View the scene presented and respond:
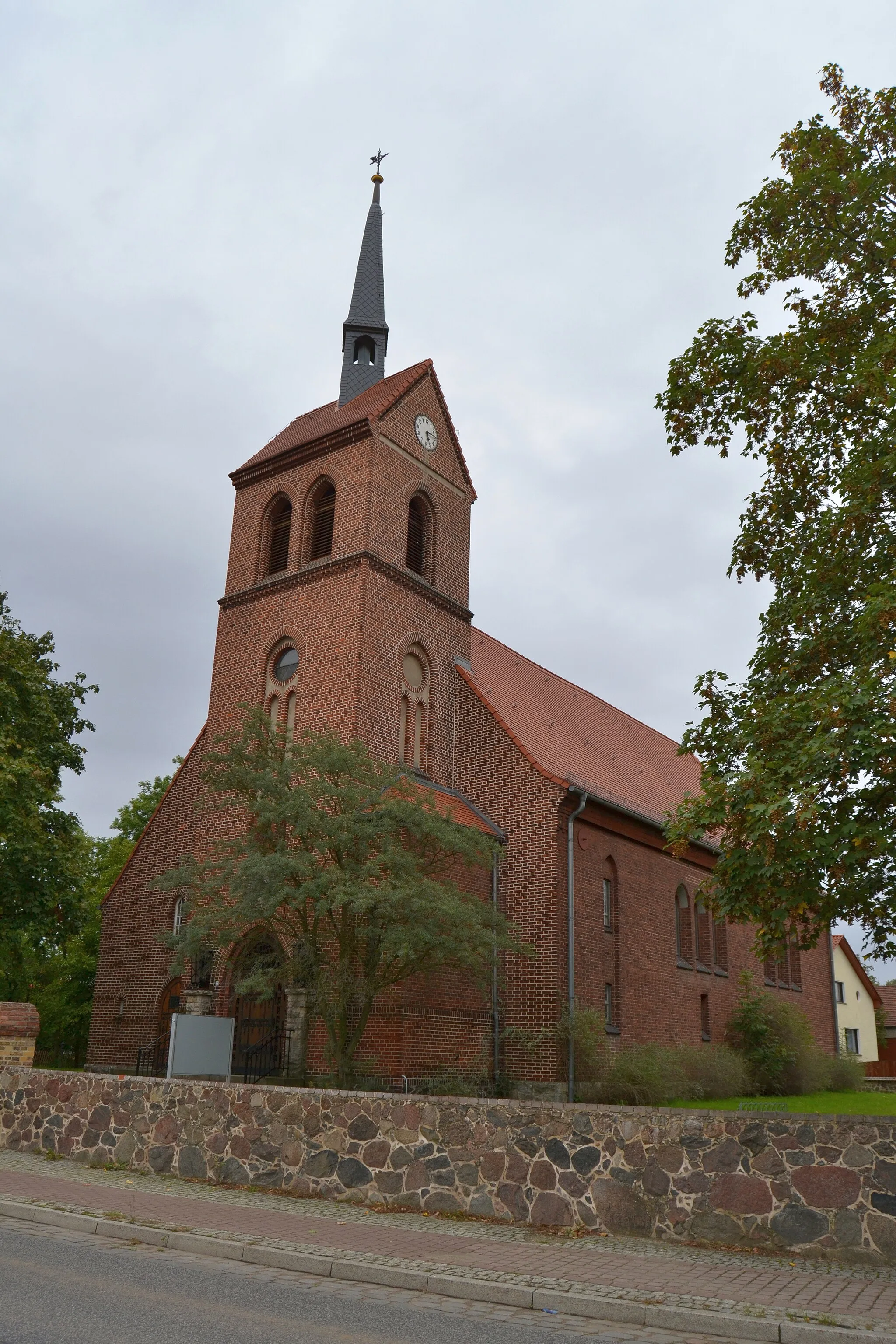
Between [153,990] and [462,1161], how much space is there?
52.3 ft

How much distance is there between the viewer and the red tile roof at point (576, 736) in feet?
81.4

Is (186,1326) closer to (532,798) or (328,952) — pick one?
(328,952)

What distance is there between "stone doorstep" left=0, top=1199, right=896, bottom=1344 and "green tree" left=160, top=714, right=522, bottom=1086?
7116 millimetres

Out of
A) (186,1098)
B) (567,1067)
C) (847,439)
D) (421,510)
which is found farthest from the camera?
(421,510)

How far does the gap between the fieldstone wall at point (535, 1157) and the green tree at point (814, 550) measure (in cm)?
289

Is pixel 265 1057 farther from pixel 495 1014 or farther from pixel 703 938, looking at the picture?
pixel 703 938

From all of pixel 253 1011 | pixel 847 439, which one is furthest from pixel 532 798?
pixel 847 439

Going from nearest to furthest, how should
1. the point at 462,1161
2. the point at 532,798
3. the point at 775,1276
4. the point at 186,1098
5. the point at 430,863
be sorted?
the point at 775,1276 → the point at 462,1161 → the point at 186,1098 → the point at 430,863 → the point at 532,798

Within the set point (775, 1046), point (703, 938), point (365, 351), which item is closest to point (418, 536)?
point (365, 351)

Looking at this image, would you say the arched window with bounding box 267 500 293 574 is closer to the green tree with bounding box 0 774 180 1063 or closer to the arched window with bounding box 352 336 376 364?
the arched window with bounding box 352 336 376 364

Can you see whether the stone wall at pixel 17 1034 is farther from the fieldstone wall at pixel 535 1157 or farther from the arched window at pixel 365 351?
the arched window at pixel 365 351

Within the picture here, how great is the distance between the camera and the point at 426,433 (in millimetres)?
26625

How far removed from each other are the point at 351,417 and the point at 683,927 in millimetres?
15156

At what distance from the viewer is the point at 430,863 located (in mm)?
18438
